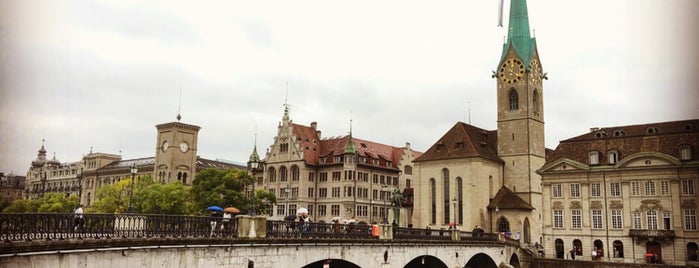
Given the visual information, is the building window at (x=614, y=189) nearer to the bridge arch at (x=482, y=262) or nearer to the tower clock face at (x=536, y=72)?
the tower clock face at (x=536, y=72)

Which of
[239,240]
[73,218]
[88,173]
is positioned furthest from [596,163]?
[88,173]

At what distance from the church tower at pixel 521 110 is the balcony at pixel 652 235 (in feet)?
42.0

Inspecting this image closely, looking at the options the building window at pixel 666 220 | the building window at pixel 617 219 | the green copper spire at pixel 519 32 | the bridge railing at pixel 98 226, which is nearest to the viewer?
the bridge railing at pixel 98 226

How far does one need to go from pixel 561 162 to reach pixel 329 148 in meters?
32.9

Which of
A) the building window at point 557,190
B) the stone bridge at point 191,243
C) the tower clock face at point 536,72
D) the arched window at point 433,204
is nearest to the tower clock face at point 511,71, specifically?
the tower clock face at point 536,72

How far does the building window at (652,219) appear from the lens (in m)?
58.0

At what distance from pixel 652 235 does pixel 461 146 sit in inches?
866

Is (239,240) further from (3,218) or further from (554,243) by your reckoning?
(554,243)

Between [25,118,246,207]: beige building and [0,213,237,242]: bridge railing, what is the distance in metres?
65.8

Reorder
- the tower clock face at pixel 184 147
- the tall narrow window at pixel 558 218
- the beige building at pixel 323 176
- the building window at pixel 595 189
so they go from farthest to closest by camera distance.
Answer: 1. the tower clock face at pixel 184 147
2. the beige building at pixel 323 176
3. the tall narrow window at pixel 558 218
4. the building window at pixel 595 189

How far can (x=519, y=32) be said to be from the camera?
76625 mm

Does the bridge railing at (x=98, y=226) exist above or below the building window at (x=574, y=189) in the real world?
below

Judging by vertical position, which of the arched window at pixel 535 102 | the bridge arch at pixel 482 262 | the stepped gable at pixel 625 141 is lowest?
the bridge arch at pixel 482 262

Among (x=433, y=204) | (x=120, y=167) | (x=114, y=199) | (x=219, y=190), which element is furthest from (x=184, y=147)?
(x=433, y=204)
